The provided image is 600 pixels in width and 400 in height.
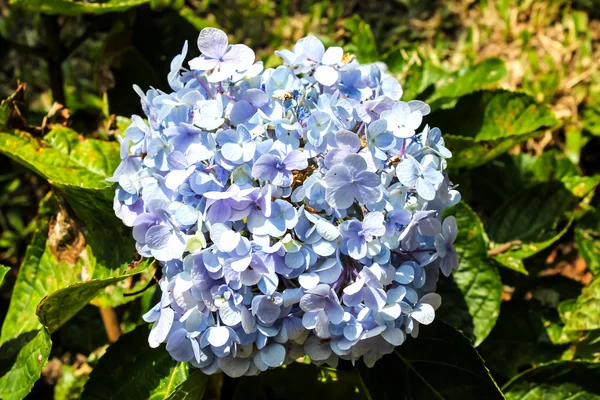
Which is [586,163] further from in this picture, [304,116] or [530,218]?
[304,116]

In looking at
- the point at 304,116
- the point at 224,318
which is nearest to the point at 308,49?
the point at 304,116

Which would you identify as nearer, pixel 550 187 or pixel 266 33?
pixel 550 187

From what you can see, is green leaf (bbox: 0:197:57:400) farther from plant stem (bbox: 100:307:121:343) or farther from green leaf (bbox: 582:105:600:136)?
green leaf (bbox: 582:105:600:136)

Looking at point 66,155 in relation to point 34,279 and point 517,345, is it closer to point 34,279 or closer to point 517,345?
point 34,279

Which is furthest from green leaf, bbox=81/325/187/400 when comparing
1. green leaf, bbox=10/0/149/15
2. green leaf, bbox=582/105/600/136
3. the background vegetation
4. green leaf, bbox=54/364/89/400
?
green leaf, bbox=582/105/600/136

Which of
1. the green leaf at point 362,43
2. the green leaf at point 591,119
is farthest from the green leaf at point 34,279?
the green leaf at point 591,119

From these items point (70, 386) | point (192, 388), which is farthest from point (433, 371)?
point (70, 386)
